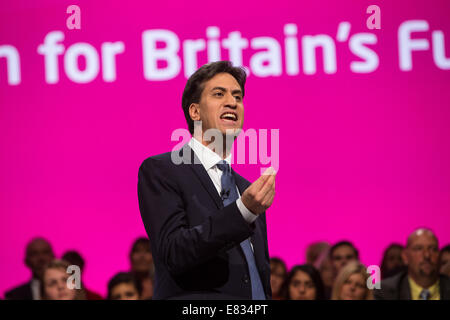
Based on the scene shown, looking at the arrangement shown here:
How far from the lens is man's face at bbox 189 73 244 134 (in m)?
1.88

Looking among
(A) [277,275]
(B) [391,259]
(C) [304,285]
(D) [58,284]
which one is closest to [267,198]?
(D) [58,284]

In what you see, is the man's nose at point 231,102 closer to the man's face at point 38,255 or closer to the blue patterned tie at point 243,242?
the blue patterned tie at point 243,242

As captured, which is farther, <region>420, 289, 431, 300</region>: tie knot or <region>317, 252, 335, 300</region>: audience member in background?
<region>317, 252, 335, 300</region>: audience member in background

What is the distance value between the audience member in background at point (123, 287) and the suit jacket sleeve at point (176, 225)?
2594 millimetres

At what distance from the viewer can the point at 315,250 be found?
5715mm

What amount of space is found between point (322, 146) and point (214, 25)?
51.2 inches

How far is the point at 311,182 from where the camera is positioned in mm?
5719

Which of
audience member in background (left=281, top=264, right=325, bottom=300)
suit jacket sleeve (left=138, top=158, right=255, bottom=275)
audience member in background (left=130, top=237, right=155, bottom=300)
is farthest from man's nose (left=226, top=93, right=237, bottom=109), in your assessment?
audience member in background (left=130, top=237, right=155, bottom=300)

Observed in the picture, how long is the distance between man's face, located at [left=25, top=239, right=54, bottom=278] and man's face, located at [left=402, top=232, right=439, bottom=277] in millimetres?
2576

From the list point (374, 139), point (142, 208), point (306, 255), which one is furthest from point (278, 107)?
point (142, 208)

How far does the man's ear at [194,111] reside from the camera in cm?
197

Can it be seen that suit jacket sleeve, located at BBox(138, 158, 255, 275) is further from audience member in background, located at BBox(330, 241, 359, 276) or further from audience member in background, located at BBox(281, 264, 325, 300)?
audience member in background, located at BBox(330, 241, 359, 276)

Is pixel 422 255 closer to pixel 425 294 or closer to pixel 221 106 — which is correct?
pixel 425 294
